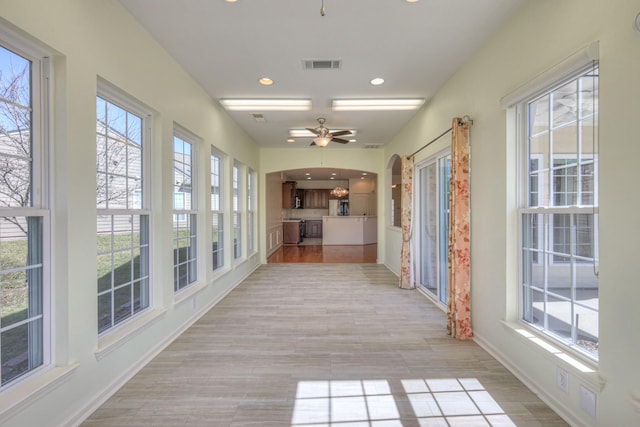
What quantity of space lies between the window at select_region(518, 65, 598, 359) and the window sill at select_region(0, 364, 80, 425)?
3138mm

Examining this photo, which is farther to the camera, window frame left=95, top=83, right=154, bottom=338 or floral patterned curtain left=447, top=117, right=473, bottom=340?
floral patterned curtain left=447, top=117, right=473, bottom=340

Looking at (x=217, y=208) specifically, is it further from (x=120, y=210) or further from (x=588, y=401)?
(x=588, y=401)

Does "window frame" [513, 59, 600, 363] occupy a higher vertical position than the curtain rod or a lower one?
lower

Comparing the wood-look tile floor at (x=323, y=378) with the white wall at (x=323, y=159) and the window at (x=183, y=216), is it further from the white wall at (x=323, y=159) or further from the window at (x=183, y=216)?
the white wall at (x=323, y=159)

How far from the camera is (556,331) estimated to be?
88.7 inches

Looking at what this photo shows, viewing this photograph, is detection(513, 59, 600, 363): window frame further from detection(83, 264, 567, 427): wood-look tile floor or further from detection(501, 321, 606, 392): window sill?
detection(83, 264, 567, 427): wood-look tile floor

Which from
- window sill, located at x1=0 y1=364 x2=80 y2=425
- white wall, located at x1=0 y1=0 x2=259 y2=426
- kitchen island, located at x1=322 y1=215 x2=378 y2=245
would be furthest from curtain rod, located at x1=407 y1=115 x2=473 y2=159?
kitchen island, located at x1=322 y1=215 x2=378 y2=245

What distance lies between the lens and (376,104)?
175 inches

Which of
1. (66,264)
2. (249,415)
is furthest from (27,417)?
(249,415)

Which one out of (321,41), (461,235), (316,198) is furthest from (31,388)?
(316,198)

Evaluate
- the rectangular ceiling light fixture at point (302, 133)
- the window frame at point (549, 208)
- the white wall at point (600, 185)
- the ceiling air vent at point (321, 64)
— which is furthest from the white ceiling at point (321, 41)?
the rectangular ceiling light fixture at point (302, 133)

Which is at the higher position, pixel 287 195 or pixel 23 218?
pixel 287 195

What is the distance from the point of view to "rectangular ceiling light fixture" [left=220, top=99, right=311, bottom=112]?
4.38m

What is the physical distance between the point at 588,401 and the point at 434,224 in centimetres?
302
